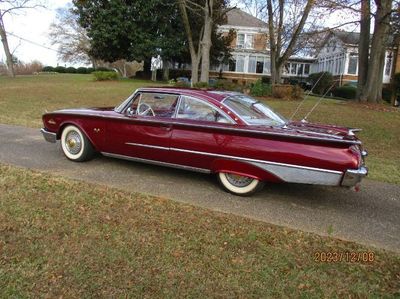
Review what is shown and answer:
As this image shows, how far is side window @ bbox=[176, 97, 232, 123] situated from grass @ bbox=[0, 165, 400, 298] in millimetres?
1299

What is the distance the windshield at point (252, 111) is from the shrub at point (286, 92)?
45.4 ft

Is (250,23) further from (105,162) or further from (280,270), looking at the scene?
(280,270)

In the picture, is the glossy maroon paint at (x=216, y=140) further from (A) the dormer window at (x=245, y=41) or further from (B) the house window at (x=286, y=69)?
(B) the house window at (x=286, y=69)

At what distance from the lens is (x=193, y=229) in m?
4.05

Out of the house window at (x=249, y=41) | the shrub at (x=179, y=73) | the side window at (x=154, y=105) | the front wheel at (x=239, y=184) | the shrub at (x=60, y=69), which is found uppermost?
the house window at (x=249, y=41)

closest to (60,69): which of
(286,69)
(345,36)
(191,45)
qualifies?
(286,69)

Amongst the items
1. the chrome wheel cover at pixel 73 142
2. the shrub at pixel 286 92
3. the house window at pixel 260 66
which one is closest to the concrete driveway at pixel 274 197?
the chrome wheel cover at pixel 73 142

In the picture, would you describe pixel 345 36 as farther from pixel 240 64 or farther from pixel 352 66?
pixel 240 64

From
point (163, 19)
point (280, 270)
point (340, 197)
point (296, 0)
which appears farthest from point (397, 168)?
point (163, 19)

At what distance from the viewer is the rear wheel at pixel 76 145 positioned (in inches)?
251

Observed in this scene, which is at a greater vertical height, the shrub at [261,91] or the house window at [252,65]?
the house window at [252,65]

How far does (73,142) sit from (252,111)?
300 cm

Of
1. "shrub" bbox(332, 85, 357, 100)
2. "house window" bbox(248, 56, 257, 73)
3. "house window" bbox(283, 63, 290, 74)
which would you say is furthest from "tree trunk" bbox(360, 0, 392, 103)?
"house window" bbox(283, 63, 290, 74)

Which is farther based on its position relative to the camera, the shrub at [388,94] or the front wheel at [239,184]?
the shrub at [388,94]
